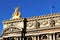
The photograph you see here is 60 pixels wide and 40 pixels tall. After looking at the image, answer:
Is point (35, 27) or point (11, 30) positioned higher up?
point (35, 27)

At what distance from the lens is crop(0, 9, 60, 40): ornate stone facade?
47.1 meters

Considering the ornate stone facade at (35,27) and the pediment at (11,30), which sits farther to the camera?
the pediment at (11,30)

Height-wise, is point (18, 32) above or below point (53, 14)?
below

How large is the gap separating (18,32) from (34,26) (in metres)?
3.58

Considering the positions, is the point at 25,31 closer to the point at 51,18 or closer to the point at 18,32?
the point at 18,32

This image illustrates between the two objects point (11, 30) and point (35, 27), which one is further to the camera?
point (11, 30)

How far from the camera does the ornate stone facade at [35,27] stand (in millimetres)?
47062

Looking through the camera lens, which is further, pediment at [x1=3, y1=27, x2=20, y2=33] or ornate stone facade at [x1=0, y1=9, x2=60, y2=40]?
pediment at [x1=3, y1=27, x2=20, y2=33]

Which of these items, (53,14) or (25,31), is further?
(25,31)

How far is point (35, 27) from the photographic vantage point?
49.7 m

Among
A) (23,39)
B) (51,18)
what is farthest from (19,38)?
(51,18)

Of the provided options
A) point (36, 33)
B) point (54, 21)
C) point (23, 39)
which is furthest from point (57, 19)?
point (23, 39)

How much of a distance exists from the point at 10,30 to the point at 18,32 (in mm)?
2133

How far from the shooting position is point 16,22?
5259 centimetres
